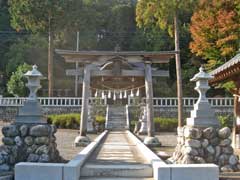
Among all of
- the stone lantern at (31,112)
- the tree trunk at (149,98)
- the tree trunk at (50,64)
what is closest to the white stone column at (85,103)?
the tree trunk at (149,98)

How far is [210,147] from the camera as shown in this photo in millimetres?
9492

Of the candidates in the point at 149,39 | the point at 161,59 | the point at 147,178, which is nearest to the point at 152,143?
the point at 161,59

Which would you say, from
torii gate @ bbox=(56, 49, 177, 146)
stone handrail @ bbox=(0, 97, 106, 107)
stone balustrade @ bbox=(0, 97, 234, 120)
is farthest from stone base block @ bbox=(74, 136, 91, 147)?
stone handrail @ bbox=(0, 97, 106, 107)

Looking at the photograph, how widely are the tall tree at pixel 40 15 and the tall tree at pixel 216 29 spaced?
13.0 m

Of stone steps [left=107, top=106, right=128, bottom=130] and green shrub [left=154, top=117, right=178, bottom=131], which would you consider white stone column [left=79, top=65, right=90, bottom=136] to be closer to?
stone steps [left=107, top=106, right=128, bottom=130]

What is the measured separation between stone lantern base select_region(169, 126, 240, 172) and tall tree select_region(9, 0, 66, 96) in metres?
27.5

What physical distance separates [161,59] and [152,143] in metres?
3.49

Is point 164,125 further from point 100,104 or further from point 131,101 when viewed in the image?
point 100,104

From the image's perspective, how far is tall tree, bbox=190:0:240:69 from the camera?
25.8 metres

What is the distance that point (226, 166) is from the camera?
30.6ft

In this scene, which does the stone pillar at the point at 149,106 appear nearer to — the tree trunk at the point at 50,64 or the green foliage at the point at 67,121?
the green foliage at the point at 67,121

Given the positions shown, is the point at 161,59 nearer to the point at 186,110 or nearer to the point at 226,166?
the point at 226,166

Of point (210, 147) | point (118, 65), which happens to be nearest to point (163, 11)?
point (118, 65)

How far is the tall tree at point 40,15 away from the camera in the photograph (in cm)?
3659
